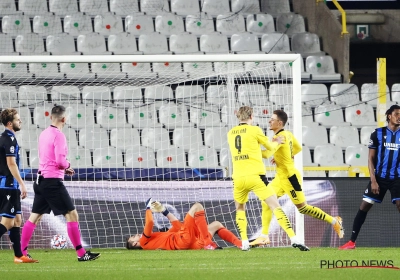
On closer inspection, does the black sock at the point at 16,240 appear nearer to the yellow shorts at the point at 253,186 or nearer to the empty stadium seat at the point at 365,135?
the yellow shorts at the point at 253,186

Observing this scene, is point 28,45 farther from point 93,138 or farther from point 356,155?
point 356,155

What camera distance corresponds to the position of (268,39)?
1753cm

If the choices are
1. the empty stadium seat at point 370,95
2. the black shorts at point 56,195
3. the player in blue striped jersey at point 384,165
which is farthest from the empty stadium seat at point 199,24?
the black shorts at point 56,195

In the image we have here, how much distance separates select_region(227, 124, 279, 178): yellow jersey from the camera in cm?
1017

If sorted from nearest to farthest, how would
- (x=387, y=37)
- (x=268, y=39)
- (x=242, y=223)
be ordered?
(x=242, y=223)
(x=268, y=39)
(x=387, y=37)

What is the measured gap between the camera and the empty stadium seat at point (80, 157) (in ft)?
45.1

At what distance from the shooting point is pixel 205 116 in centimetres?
1430

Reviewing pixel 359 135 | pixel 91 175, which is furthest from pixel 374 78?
pixel 91 175

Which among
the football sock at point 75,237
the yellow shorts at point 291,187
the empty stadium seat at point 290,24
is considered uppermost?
the empty stadium seat at point 290,24

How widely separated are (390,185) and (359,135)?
5.48 metres

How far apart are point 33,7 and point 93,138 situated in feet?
15.5

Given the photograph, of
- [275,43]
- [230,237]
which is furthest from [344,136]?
[230,237]

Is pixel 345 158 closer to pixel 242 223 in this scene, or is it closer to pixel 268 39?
pixel 268 39

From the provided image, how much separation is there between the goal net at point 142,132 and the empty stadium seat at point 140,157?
2 centimetres
